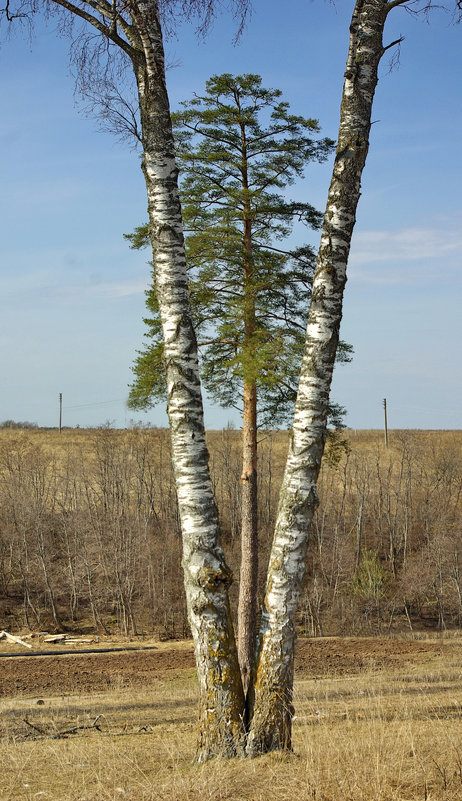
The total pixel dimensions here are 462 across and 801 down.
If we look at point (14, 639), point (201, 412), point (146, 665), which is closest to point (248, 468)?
point (146, 665)

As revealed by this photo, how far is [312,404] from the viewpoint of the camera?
5.51 metres

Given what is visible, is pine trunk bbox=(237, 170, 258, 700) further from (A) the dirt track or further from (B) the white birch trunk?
(B) the white birch trunk

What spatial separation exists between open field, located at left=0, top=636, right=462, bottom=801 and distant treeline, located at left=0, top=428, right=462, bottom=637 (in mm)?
13746

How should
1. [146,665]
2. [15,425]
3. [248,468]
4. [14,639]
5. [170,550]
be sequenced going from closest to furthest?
1. [248,468]
2. [146,665]
3. [14,639]
4. [170,550]
5. [15,425]

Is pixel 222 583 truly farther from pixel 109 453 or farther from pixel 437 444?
pixel 437 444

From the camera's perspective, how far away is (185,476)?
17.7 ft

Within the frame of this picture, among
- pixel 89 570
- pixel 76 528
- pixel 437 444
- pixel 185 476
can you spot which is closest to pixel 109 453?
pixel 76 528

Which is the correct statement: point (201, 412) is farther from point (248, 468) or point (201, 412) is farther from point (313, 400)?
point (248, 468)

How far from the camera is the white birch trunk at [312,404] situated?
511cm

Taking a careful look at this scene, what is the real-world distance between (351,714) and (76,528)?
2953 centimetres

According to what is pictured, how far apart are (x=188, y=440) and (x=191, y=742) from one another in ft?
10.1

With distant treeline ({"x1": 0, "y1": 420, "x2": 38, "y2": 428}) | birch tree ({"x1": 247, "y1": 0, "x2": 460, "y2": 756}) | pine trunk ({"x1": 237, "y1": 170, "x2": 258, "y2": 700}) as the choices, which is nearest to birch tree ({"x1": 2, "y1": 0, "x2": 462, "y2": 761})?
birch tree ({"x1": 247, "y1": 0, "x2": 460, "y2": 756})

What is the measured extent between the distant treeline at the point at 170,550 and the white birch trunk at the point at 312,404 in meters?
22.3

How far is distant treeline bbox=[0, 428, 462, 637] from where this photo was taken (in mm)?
34094
